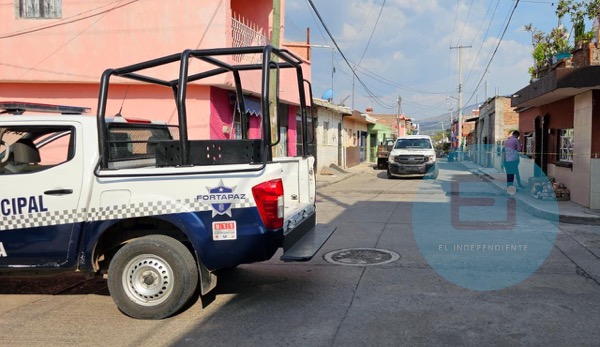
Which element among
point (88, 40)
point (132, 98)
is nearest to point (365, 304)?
point (132, 98)

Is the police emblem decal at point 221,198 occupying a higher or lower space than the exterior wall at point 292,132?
lower

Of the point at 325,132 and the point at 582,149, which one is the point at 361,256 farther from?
the point at 325,132

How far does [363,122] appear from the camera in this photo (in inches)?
1619

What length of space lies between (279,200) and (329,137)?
2409cm

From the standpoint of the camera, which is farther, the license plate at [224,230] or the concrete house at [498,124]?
the concrete house at [498,124]

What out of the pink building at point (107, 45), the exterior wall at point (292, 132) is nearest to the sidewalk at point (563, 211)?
the pink building at point (107, 45)

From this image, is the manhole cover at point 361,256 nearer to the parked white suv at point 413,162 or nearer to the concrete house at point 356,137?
the parked white suv at point 413,162

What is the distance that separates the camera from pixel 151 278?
4738 mm

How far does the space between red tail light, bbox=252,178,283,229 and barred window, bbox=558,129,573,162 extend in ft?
35.6

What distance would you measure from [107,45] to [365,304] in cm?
1089

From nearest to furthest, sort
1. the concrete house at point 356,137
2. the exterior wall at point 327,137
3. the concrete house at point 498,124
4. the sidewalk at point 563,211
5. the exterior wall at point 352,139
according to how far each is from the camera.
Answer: the sidewalk at point 563,211 → the exterior wall at point 327,137 → the concrete house at point 498,124 → the exterior wall at point 352,139 → the concrete house at point 356,137

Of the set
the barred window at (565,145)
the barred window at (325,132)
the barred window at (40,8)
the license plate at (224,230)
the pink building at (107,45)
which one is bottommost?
the license plate at (224,230)

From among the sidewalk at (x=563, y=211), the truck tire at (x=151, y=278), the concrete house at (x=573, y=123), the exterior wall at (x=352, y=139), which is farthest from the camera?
the exterior wall at (x=352, y=139)

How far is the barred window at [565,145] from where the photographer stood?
13.3m
